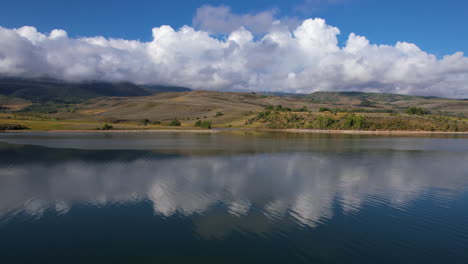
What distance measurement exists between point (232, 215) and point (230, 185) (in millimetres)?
8846

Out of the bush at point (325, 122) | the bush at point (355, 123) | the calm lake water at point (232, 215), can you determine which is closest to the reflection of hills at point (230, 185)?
the calm lake water at point (232, 215)

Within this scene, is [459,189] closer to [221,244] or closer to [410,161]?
[410,161]

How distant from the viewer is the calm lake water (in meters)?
15.8

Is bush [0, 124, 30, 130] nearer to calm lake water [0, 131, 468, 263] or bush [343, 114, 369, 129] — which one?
calm lake water [0, 131, 468, 263]

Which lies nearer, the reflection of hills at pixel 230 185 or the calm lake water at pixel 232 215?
the calm lake water at pixel 232 215

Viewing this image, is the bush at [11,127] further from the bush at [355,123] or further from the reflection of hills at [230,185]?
the bush at [355,123]

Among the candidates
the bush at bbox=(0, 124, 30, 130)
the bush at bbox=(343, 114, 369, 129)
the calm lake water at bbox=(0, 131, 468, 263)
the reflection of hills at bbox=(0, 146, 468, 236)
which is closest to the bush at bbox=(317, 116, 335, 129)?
the bush at bbox=(343, 114, 369, 129)

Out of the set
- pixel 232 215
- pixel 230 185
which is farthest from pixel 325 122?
pixel 232 215

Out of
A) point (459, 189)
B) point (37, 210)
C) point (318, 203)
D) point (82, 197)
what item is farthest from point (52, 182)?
point (459, 189)

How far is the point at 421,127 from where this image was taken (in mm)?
144250

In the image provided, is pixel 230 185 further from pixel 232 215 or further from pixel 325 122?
pixel 325 122

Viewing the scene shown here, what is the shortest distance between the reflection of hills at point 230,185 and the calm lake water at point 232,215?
12 cm

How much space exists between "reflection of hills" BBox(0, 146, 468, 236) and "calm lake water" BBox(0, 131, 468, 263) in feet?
0.38

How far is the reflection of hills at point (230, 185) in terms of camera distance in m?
22.5
